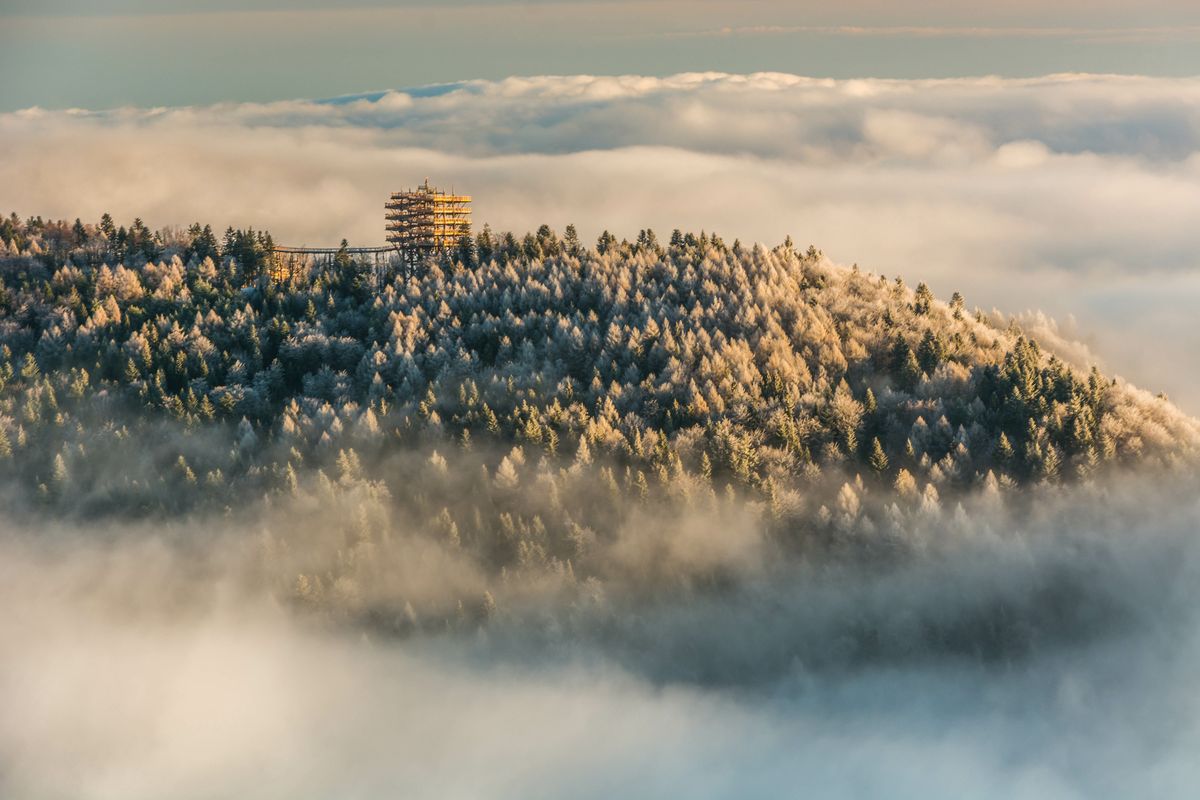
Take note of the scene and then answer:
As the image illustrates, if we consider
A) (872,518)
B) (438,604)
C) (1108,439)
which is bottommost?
(438,604)

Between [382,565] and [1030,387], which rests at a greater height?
[1030,387]

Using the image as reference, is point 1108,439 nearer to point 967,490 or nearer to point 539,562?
point 967,490

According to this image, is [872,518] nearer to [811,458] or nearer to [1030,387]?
[811,458]

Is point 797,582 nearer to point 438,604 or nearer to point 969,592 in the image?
point 969,592

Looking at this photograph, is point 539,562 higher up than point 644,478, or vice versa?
point 644,478

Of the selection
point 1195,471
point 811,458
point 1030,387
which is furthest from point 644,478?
point 1195,471

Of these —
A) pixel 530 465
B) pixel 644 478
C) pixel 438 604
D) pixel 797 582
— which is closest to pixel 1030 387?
pixel 797 582

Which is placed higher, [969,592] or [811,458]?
[811,458]

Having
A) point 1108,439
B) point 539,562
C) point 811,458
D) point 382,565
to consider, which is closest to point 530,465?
point 539,562
